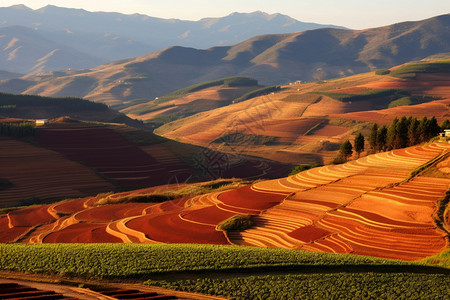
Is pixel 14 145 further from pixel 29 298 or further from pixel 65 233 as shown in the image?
pixel 29 298

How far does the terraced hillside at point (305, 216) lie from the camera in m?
47.9

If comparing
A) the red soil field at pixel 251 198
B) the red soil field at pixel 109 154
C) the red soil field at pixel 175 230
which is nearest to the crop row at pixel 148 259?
the red soil field at pixel 175 230

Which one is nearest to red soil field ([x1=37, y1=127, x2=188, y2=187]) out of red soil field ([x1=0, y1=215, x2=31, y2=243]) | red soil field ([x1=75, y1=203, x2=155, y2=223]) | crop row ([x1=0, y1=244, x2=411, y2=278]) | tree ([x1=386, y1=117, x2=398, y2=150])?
red soil field ([x1=75, y1=203, x2=155, y2=223])

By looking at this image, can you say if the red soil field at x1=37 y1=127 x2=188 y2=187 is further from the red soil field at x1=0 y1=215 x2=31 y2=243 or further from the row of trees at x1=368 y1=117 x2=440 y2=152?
the row of trees at x1=368 y1=117 x2=440 y2=152

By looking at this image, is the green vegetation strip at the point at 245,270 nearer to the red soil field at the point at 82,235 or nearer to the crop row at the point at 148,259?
the crop row at the point at 148,259

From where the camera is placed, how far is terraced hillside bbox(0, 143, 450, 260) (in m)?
47.9

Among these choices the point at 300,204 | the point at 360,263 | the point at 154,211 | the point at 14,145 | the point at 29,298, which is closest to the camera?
the point at 29,298

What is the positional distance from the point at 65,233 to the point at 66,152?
8129 centimetres

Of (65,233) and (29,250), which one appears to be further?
(65,233)

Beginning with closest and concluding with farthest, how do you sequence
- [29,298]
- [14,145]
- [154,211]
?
[29,298] → [154,211] → [14,145]

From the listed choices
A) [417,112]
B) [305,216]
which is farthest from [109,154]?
[417,112]

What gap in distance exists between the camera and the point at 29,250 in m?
39.5

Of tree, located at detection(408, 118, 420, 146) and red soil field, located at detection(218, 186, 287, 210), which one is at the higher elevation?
A: tree, located at detection(408, 118, 420, 146)

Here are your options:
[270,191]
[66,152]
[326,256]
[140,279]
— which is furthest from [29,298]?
[66,152]
